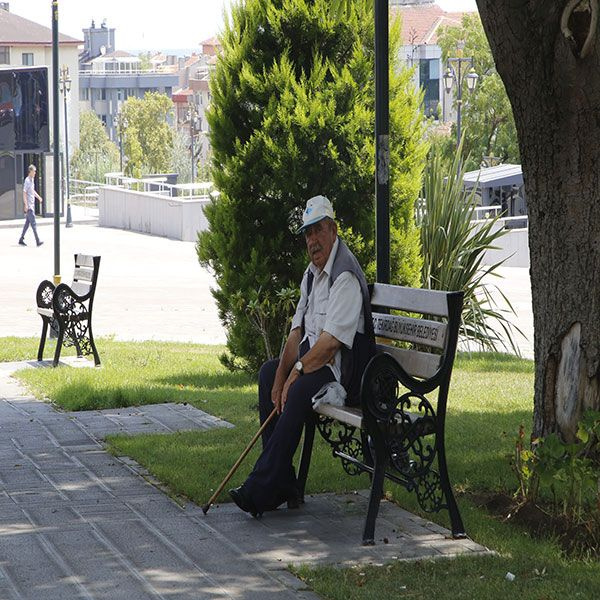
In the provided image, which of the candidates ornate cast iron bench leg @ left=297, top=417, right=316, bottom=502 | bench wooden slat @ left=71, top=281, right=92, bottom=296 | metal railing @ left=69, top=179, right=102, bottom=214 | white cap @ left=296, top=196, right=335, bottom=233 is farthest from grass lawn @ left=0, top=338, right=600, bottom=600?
metal railing @ left=69, top=179, right=102, bottom=214

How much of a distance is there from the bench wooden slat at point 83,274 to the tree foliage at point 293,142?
6.60ft

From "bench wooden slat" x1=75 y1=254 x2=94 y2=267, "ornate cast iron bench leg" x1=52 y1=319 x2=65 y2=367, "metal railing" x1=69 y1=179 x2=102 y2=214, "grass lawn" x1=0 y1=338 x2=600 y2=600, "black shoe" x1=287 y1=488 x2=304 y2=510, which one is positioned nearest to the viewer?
"grass lawn" x1=0 y1=338 x2=600 y2=600

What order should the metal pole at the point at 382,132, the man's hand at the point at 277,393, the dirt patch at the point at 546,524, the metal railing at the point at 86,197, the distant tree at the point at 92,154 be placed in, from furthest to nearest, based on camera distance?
the distant tree at the point at 92,154
the metal railing at the point at 86,197
the metal pole at the point at 382,132
the man's hand at the point at 277,393
the dirt patch at the point at 546,524

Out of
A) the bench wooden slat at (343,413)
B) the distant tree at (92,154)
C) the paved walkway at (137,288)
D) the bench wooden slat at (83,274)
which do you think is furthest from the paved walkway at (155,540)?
the distant tree at (92,154)

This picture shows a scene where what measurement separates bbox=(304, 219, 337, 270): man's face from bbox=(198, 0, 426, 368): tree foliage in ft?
12.1

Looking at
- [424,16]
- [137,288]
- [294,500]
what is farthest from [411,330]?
[424,16]

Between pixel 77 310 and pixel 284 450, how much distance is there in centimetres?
696

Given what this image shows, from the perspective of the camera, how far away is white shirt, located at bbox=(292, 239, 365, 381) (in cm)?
A: 608

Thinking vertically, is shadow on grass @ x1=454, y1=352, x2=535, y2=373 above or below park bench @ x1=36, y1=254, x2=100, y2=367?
below

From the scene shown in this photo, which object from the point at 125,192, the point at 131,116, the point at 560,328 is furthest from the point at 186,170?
the point at 560,328

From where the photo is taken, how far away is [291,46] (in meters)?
10.4

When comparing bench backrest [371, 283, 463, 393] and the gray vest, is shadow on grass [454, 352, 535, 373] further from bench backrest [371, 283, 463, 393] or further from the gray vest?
the gray vest

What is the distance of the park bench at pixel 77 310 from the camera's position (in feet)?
39.5

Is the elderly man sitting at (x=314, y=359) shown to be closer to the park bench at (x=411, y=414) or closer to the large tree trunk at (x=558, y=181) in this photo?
the park bench at (x=411, y=414)
